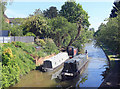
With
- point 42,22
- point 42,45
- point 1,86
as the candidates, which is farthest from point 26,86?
point 42,22

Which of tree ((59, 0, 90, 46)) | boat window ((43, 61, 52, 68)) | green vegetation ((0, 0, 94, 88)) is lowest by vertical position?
boat window ((43, 61, 52, 68))

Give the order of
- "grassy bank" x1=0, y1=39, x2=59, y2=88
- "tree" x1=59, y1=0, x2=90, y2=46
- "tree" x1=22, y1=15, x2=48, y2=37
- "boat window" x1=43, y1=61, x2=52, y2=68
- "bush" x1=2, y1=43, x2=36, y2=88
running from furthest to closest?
1. "tree" x1=59, y1=0, x2=90, y2=46
2. "tree" x1=22, y1=15, x2=48, y2=37
3. "boat window" x1=43, y1=61, x2=52, y2=68
4. "grassy bank" x1=0, y1=39, x2=59, y2=88
5. "bush" x1=2, y1=43, x2=36, y2=88

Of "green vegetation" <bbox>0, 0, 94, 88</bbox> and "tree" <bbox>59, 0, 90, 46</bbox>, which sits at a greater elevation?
"tree" <bbox>59, 0, 90, 46</bbox>

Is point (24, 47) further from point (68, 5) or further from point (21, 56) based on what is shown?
point (68, 5)

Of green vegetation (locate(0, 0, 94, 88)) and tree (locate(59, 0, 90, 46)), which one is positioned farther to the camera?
tree (locate(59, 0, 90, 46))

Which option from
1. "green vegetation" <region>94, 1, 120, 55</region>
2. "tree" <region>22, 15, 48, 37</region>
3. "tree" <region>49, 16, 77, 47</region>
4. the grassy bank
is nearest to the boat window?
the grassy bank

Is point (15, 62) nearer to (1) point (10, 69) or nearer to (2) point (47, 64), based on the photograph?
(1) point (10, 69)

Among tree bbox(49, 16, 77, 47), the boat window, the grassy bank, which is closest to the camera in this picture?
the grassy bank

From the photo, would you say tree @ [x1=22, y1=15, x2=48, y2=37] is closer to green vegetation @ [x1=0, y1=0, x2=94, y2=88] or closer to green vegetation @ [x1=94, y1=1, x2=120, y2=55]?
green vegetation @ [x1=0, y1=0, x2=94, y2=88]

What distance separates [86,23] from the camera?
57.6 metres

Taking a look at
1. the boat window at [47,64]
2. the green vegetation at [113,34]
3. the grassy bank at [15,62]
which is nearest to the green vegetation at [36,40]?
the grassy bank at [15,62]

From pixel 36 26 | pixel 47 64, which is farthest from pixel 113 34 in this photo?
pixel 36 26

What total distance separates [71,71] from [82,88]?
3.06 meters

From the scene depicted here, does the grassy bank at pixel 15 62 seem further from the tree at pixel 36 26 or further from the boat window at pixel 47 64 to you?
the tree at pixel 36 26
